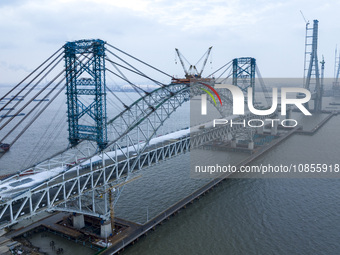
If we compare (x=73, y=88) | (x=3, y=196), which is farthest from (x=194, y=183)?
(x=3, y=196)

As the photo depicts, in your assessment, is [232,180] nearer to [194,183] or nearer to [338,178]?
[194,183]

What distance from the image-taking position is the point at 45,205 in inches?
1058

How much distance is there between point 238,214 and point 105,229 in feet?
50.8

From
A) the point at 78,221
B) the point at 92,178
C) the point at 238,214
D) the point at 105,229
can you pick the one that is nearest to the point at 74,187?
the point at 92,178

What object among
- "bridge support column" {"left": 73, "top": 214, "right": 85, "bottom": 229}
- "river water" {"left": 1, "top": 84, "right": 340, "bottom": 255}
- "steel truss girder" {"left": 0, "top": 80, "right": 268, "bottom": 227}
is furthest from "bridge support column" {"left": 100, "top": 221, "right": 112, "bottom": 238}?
"bridge support column" {"left": 73, "top": 214, "right": 85, "bottom": 229}

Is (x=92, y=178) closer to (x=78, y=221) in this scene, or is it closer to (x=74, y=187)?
(x=74, y=187)

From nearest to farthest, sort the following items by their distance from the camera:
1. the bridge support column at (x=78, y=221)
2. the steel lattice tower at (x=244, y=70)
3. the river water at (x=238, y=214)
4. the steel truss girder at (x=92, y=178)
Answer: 1. the steel truss girder at (x=92, y=178)
2. the river water at (x=238, y=214)
3. the bridge support column at (x=78, y=221)
4. the steel lattice tower at (x=244, y=70)

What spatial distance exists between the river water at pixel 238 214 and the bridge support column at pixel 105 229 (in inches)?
107

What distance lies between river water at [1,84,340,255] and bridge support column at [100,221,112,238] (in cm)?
272

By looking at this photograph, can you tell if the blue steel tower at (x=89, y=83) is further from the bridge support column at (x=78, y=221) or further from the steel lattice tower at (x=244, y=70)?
the steel lattice tower at (x=244, y=70)

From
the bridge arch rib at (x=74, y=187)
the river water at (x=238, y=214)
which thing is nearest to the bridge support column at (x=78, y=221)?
the bridge arch rib at (x=74, y=187)

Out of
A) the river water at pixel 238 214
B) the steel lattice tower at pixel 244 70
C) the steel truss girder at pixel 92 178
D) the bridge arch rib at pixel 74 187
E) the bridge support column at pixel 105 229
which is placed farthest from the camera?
the steel lattice tower at pixel 244 70

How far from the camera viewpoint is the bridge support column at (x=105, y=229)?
100 ft

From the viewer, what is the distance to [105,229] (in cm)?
3055
